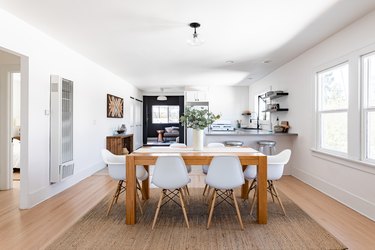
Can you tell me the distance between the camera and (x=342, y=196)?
3508 mm

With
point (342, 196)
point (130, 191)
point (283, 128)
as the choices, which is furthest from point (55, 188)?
point (283, 128)

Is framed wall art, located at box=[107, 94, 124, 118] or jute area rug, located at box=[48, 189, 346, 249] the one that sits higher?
framed wall art, located at box=[107, 94, 124, 118]

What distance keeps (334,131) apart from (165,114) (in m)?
10.2

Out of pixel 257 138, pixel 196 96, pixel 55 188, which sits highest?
pixel 196 96

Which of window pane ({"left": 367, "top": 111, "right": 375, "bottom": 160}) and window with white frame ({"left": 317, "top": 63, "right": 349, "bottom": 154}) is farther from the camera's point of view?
window with white frame ({"left": 317, "top": 63, "right": 349, "bottom": 154})

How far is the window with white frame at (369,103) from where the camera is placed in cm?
305

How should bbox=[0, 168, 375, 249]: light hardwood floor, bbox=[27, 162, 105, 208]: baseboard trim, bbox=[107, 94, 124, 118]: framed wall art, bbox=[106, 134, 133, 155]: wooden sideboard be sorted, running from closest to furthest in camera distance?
1. bbox=[0, 168, 375, 249]: light hardwood floor
2. bbox=[27, 162, 105, 208]: baseboard trim
3. bbox=[106, 134, 133, 155]: wooden sideboard
4. bbox=[107, 94, 124, 118]: framed wall art

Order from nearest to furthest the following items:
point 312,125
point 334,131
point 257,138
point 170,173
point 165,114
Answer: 1. point 170,173
2. point 334,131
3. point 312,125
4. point 257,138
5. point 165,114

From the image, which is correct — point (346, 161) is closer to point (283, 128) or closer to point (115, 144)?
point (283, 128)

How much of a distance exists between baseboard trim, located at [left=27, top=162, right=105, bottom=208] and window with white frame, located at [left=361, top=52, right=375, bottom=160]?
14.4ft

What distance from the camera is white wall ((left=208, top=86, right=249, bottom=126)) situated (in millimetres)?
8984

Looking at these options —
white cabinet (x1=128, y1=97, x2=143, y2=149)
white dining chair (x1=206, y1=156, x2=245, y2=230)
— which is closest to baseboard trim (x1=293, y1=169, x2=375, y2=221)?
white dining chair (x1=206, y1=156, x2=245, y2=230)

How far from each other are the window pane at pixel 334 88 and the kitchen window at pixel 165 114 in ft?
31.5

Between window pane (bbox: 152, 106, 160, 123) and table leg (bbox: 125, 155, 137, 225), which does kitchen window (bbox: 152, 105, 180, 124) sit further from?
table leg (bbox: 125, 155, 137, 225)
